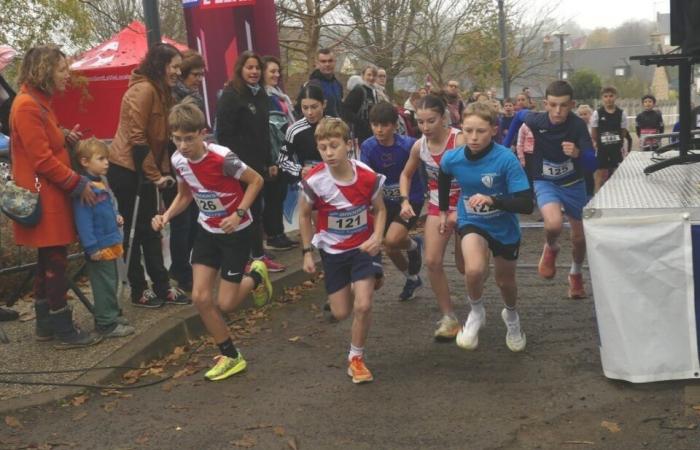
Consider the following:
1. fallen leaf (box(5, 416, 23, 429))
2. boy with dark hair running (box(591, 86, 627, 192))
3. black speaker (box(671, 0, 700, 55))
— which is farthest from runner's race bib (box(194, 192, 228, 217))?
boy with dark hair running (box(591, 86, 627, 192))

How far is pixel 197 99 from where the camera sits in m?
7.24

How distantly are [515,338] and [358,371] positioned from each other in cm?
118

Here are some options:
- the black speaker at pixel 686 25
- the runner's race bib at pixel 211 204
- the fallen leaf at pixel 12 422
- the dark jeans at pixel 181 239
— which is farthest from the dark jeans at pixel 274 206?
the fallen leaf at pixel 12 422

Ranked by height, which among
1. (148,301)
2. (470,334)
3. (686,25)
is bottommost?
(470,334)

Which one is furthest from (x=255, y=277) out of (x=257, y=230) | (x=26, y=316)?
(x=26, y=316)

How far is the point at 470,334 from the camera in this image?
5.66 metres

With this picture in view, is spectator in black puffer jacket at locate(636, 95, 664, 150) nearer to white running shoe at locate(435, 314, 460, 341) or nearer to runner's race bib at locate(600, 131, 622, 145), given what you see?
runner's race bib at locate(600, 131, 622, 145)

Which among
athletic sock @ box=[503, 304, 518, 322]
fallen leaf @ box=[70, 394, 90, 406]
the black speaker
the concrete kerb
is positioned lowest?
fallen leaf @ box=[70, 394, 90, 406]

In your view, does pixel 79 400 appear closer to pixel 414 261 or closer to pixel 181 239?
pixel 181 239

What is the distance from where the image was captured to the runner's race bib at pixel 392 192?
670cm

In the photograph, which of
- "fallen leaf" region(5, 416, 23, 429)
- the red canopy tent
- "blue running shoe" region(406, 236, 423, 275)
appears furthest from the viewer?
the red canopy tent

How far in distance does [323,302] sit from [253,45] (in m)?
3.50

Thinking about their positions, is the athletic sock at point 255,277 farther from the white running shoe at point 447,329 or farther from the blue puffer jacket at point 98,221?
the white running shoe at point 447,329

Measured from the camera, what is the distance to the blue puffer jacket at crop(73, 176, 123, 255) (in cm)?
581
